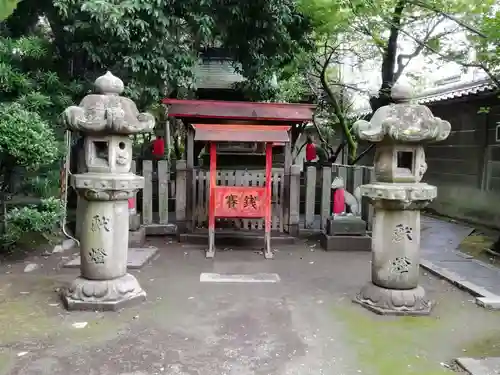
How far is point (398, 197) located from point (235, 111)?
4.79 meters

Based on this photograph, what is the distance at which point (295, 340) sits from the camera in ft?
15.9

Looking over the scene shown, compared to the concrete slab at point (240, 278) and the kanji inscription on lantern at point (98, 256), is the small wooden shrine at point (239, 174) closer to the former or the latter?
the concrete slab at point (240, 278)

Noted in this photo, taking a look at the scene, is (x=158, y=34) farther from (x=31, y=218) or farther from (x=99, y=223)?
(x=99, y=223)

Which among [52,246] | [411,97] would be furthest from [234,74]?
[411,97]

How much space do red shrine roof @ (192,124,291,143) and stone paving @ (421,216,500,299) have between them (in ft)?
11.4

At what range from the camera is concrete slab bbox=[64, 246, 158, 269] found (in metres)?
7.70

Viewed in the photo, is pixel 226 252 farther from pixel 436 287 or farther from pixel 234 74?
pixel 234 74

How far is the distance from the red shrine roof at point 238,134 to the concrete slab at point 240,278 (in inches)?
94.9

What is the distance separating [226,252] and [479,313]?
15.4ft

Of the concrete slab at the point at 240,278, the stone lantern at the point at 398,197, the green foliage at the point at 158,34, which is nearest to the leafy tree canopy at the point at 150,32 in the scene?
the green foliage at the point at 158,34

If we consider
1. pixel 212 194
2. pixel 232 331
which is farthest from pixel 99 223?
pixel 212 194

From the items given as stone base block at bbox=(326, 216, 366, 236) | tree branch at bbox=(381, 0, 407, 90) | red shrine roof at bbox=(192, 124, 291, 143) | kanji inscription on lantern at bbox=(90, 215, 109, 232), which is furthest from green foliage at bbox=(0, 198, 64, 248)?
tree branch at bbox=(381, 0, 407, 90)

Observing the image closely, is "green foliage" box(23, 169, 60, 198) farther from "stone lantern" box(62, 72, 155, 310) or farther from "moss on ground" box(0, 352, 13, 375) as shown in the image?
"moss on ground" box(0, 352, 13, 375)

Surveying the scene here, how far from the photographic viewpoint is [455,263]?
845 centimetres
